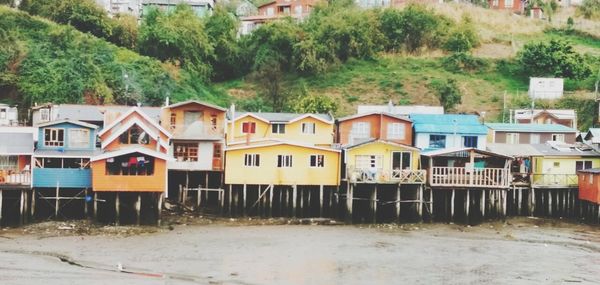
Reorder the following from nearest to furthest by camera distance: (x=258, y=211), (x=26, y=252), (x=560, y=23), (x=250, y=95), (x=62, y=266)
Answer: (x=62, y=266) → (x=26, y=252) → (x=258, y=211) → (x=250, y=95) → (x=560, y=23)

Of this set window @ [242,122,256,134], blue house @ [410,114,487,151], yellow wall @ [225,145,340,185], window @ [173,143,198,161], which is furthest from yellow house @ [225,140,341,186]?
blue house @ [410,114,487,151]

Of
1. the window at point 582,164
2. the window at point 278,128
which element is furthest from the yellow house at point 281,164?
the window at point 582,164

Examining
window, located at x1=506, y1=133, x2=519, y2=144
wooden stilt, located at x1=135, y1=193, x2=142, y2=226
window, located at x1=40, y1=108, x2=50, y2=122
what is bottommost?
wooden stilt, located at x1=135, y1=193, x2=142, y2=226

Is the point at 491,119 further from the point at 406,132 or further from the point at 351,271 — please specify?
the point at 351,271

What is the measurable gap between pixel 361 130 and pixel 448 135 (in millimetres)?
5218

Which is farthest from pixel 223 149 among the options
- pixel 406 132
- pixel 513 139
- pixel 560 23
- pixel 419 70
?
pixel 560 23

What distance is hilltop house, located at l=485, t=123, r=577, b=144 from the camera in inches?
2128

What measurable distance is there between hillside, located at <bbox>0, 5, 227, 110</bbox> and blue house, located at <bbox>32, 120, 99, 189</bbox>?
15.7 m

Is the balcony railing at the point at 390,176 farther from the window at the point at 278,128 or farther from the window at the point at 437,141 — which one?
the window at the point at 278,128

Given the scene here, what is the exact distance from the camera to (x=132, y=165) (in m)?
42.5

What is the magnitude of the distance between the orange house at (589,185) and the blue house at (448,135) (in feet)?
19.6

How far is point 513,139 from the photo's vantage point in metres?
54.4

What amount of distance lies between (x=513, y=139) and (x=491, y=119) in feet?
46.9

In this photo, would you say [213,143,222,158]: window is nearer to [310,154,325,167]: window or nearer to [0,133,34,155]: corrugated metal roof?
[310,154,325,167]: window
